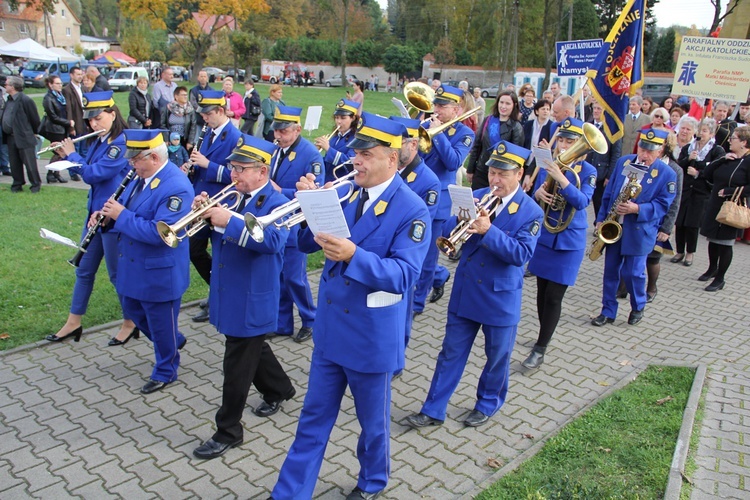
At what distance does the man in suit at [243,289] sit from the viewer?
4.57 meters

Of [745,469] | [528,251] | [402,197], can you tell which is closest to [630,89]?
[528,251]

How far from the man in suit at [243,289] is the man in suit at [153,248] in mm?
733

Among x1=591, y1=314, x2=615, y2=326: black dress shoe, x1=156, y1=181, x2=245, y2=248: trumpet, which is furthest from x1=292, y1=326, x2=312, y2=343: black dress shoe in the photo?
x1=591, y1=314, x2=615, y2=326: black dress shoe

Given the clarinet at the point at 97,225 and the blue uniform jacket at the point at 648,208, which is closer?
the clarinet at the point at 97,225

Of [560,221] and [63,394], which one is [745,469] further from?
[63,394]

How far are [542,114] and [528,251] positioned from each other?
5.87 metres

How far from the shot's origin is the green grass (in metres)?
4.41

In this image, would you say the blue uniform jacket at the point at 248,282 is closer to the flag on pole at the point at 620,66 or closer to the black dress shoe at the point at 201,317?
the black dress shoe at the point at 201,317

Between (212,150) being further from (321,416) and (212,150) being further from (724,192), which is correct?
(724,192)

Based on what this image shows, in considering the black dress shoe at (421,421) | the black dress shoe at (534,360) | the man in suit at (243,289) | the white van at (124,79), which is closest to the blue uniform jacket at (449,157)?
the black dress shoe at (534,360)

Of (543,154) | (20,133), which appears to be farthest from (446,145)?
(20,133)

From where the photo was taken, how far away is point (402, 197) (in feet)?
12.6

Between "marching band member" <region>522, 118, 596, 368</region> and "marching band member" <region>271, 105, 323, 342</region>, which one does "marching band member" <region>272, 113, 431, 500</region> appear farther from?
"marching band member" <region>522, 118, 596, 368</region>

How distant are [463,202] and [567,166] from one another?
6.95 ft
